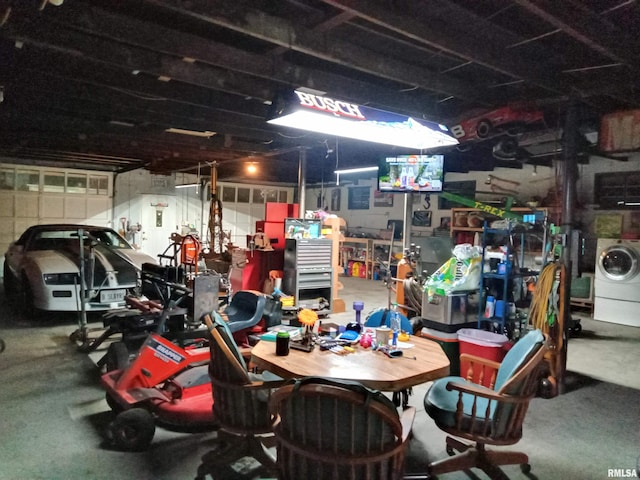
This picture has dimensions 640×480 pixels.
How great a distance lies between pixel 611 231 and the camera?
7.89 m

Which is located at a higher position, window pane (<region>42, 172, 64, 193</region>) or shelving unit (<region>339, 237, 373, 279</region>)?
window pane (<region>42, 172, 64, 193</region>)

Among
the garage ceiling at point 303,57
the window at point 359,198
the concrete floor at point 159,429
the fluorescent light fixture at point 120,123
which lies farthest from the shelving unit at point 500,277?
the window at point 359,198

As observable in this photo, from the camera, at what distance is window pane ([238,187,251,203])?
45.0 feet

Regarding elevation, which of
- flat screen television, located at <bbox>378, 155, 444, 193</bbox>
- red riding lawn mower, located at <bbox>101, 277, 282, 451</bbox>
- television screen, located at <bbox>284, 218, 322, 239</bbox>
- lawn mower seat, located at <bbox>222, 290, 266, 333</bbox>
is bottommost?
red riding lawn mower, located at <bbox>101, 277, 282, 451</bbox>

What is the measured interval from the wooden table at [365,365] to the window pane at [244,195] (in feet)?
36.7

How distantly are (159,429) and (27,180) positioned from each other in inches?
387

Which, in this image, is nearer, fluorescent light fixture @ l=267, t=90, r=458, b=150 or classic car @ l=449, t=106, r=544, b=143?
fluorescent light fixture @ l=267, t=90, r=458, b=150

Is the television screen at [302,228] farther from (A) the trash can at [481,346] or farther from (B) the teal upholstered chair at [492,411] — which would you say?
(B) the teal upholstered chair at [492,411]

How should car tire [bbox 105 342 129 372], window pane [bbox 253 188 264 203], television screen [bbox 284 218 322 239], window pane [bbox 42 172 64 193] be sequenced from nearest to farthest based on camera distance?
car tire [bbox 105 342 129 372]
television screen [bbox 284 218 322 239]
window pane [bbox 42 172 64 193]
window pane [bbox 253 188 264 203]

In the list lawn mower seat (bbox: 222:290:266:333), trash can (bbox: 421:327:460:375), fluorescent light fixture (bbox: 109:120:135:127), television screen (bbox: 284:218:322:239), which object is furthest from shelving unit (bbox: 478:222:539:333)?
fluorescent light fixture (bbox: 109:120:135:127)

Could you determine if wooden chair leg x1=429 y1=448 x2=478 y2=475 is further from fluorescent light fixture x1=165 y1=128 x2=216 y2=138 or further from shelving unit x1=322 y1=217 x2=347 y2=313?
fluorescent light fixture x1=165 y1=128 x2=216 y2=138

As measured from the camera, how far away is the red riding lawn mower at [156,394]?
9.37 ft

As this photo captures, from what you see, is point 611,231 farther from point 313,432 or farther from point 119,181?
point 119,181

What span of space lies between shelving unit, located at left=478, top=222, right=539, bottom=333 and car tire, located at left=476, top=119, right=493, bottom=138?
106cm
